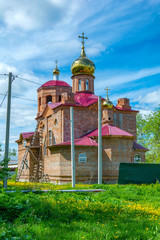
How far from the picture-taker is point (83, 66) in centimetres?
2539

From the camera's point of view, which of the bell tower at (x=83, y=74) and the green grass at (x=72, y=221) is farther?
the bell tower at (x=83, y=74)

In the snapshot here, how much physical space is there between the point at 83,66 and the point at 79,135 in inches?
282

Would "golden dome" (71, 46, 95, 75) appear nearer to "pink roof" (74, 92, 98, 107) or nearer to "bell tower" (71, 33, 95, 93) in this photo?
"bell tower" (71, 33, 95, 93)

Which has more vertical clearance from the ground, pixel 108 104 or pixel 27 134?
pixel 108 104

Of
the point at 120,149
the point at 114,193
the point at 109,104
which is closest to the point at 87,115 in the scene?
the point at 109,104

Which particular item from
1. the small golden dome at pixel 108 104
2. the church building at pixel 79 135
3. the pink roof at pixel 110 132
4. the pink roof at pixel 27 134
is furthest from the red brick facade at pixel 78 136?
the pink roof at pixel 27 134

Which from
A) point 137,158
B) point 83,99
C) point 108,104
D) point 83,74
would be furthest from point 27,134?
point 137,158

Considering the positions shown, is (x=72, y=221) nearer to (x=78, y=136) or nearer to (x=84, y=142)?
(x=84, y=142)

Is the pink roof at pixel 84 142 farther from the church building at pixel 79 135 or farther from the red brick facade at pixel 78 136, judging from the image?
the red brick facade at pixel 78 136

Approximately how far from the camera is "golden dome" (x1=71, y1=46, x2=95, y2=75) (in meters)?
25.4

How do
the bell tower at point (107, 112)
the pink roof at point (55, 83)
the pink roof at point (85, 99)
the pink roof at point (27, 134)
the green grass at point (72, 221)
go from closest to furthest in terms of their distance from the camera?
1. the green grass at point (72, 221)
2. the bell tower at point (107, 112)
3. the pink roof at point (85, 99)
4. the pink roof at point (27, 134)
5. the pink roof at point (55, 83)

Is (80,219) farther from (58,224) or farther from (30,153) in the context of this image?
(30,153)

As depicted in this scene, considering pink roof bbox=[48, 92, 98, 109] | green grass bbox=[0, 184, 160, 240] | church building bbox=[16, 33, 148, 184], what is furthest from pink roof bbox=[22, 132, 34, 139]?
green grass bbox=[0, 184, 160, 240]

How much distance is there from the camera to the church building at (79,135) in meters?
20.1
